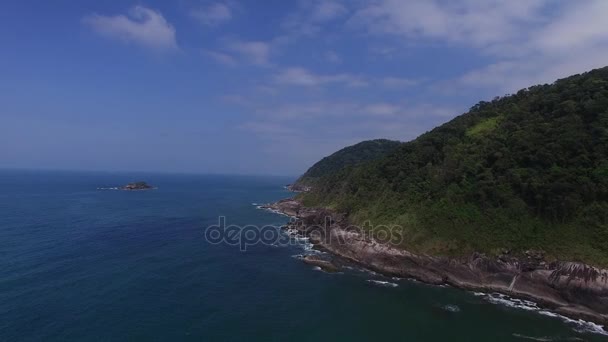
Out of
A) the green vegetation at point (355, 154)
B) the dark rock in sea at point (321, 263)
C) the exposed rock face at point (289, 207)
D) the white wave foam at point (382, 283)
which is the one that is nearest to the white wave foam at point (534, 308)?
the white wave foam at point (382, 283)

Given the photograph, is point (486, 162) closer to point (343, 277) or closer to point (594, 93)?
point (594, 93)

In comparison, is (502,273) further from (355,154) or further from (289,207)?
(355,154)

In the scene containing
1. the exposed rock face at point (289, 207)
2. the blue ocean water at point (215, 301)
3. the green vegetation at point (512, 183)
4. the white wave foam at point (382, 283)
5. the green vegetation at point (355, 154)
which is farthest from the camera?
the green vegetation at point (355, 154)

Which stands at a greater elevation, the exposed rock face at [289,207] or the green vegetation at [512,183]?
the green vegetation at [512,183]

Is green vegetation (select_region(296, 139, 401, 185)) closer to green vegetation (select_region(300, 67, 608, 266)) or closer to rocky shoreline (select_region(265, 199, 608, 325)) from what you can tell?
green vegetation (select_region(300, 67, 608, 266))

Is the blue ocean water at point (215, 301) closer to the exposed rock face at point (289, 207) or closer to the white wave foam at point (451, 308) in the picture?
the white wave foam at point (451, 308)

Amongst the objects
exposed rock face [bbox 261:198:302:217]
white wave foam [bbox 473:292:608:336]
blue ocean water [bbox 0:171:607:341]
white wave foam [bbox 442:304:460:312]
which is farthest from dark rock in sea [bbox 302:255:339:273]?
exposed rock face [bbox 261:198:302:217]

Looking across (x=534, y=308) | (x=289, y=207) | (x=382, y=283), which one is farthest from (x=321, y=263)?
(x=289, y=207)

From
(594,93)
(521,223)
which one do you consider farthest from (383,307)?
(594,93)
